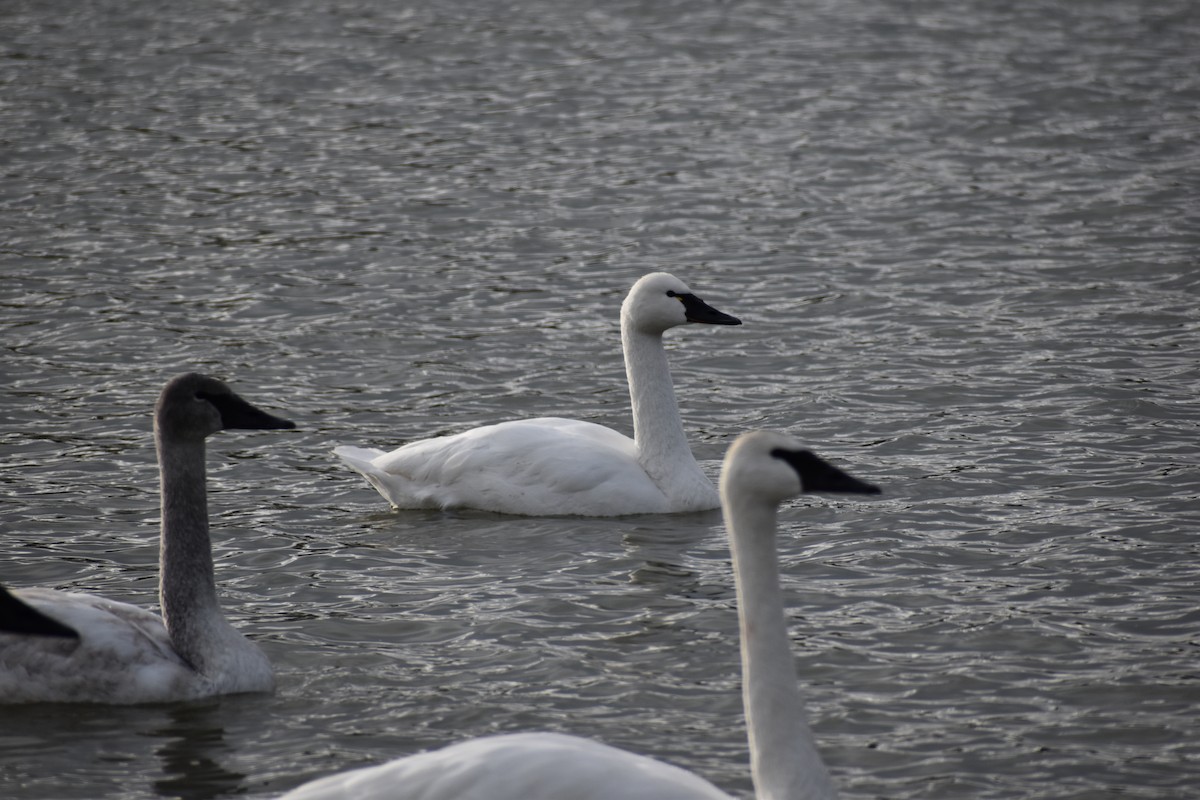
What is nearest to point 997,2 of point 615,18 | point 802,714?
point 615,18

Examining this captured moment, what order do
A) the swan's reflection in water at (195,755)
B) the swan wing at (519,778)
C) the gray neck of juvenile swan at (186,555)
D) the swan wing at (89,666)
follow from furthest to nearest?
the gray neck of juvenile swan at (186,555)
the swan wing at (89,666)
the swan's reflection in water at (195,755)
the swan wing at (519,778)

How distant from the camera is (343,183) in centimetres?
1628

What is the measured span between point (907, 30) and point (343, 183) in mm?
8560

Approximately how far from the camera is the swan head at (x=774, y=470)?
518cm

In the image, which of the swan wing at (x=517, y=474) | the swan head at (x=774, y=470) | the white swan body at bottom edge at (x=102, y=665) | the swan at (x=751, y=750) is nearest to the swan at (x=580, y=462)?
the swan wing at (x=517, y=474)

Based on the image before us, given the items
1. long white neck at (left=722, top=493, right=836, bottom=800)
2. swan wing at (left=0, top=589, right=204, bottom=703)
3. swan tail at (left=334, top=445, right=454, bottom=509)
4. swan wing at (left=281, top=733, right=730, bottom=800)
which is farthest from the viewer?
swan tail at (left=334, top=445, right=454, bottom=509)

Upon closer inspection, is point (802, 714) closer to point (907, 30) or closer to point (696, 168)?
point (696, 168)

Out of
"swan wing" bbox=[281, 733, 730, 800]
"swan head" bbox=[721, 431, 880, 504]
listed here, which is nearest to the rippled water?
"swan wing" bbox=[281, 733, 730, 800]

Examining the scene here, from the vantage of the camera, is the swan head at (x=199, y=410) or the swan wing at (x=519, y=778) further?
the swan head at (x=199, y=410)

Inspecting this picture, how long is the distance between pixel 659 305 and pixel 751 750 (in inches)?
176

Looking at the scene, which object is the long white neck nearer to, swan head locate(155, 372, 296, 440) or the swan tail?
swan head locate(155, 372, 296, 440)

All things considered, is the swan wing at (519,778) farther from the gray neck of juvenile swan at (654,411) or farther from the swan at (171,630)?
the gray neck of juvenile swan at (654,411)

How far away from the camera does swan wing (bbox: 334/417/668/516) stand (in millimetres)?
9070

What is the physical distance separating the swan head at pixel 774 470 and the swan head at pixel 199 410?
232cm
